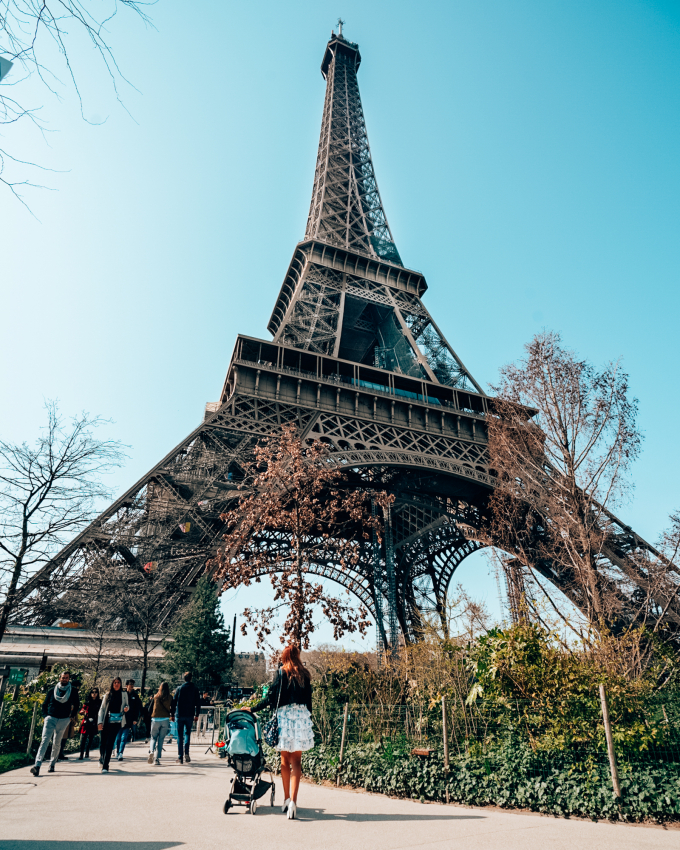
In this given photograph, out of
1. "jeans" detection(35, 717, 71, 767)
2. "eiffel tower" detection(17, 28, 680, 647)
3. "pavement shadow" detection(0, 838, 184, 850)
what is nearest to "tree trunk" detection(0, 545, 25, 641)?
"eiffel tower" detection(17, 28, 680, 647)

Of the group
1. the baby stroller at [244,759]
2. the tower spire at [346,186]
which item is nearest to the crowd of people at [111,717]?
the baby stroller at [244,759]

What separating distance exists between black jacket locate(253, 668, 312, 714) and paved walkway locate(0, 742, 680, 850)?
3.33 ft

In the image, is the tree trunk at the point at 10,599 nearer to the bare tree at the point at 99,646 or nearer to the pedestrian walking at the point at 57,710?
the pedestrian walking at the point at 57,710

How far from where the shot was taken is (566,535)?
529 inches

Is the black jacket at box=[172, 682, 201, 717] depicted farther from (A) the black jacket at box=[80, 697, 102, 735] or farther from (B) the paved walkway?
(B) the paved walkway

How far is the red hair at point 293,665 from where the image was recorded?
5.59m

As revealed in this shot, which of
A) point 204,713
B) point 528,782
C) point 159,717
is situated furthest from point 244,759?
point 204,713

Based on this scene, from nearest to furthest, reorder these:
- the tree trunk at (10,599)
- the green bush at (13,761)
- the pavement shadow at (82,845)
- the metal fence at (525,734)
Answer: the pavement shadow at (82,845), the metal fence at (525,734), the green bush at (13,761), the tree trunk at (10,599)

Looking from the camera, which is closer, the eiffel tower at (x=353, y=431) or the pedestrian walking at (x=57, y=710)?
the pedestrian walking at (x=57, y=710)

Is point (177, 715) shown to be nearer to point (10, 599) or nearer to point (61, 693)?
point (61, 693)

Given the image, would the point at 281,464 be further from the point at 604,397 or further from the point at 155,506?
the point at 604,397

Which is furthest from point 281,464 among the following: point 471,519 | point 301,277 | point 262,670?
point 262,670

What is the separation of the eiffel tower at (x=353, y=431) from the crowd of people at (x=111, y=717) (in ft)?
11.6

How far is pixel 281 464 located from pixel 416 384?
15164 millimetres
